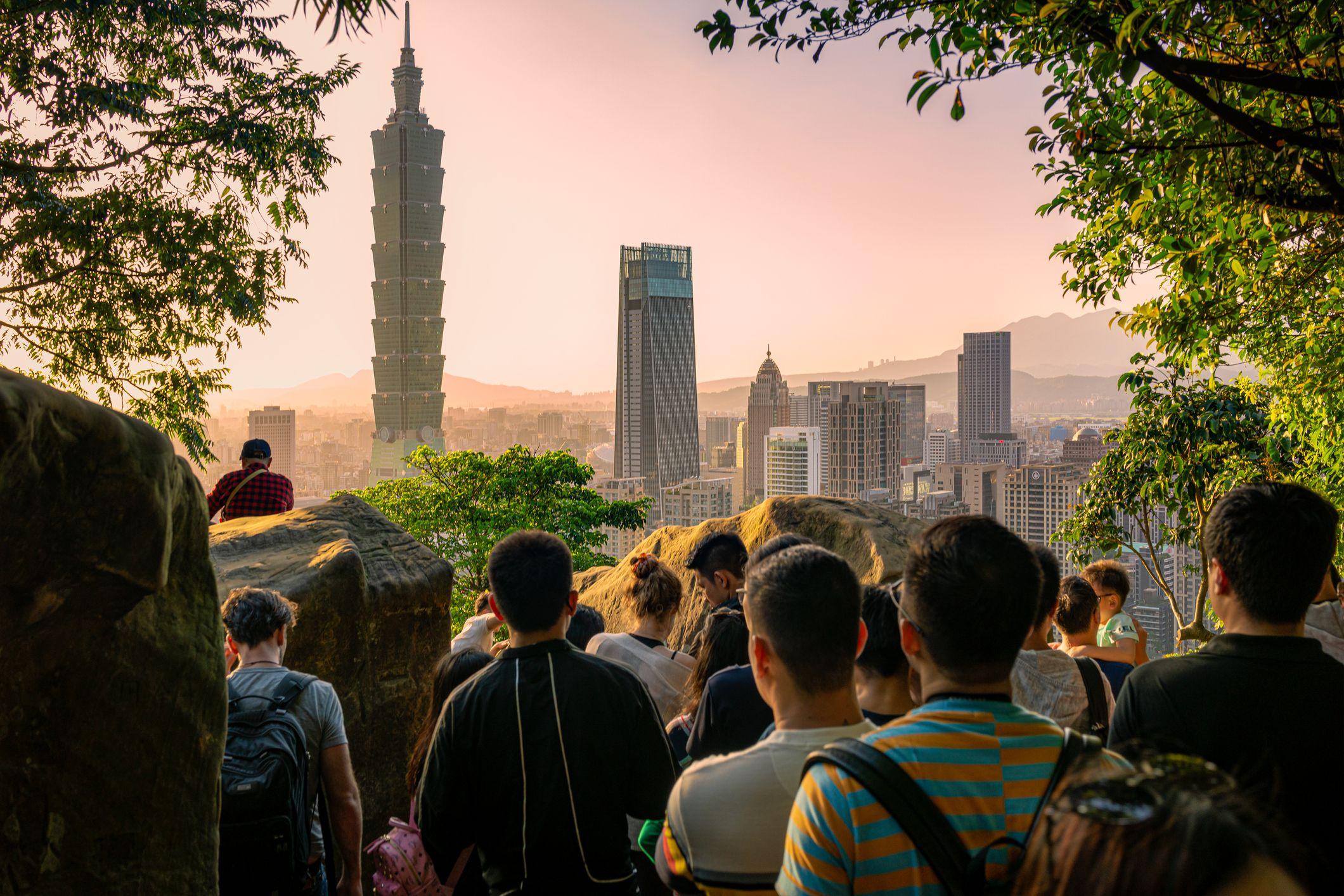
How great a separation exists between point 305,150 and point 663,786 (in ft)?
30.0

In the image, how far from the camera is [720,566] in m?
4.08

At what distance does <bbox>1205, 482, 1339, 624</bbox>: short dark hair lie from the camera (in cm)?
222

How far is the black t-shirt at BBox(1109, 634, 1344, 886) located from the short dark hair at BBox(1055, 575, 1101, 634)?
1678 millimetres

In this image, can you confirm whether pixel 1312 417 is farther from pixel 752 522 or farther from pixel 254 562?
pixel 254 562

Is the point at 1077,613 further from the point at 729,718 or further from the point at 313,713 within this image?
the point at 313,713

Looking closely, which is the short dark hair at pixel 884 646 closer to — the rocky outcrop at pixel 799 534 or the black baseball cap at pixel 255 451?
the rocky outcrop at pixel 799 534

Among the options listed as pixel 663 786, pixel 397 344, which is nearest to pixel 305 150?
pixel 663 786

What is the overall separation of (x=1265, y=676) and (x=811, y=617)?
3.75ft

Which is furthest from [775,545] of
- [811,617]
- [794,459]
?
[794,459]

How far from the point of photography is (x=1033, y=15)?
3715 millimetres

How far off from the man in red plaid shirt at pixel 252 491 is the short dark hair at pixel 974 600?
17.2ft

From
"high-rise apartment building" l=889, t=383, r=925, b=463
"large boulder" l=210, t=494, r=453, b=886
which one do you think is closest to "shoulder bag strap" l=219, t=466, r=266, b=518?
"large boulder" l=210, t=494, r=453, b=886

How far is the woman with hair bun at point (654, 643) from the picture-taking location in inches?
141

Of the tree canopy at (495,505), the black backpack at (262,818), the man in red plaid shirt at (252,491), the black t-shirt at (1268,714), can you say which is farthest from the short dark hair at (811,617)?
the tree canopy at (495,505)
